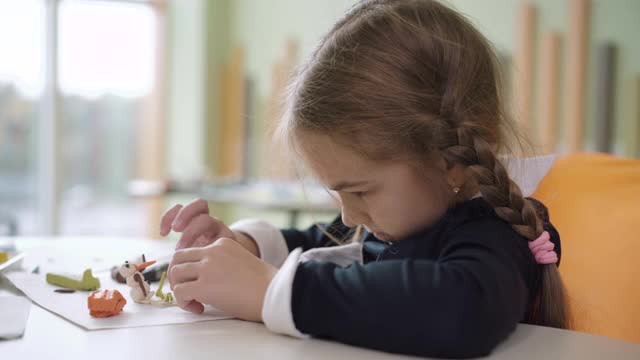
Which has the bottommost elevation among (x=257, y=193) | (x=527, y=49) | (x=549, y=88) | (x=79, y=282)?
(x=257, y=193)

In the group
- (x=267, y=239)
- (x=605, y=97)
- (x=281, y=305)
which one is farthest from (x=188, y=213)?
(x=605, y=97)

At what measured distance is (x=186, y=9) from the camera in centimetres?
437

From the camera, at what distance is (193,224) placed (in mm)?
812

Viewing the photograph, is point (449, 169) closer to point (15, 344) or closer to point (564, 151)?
point (15, 344)

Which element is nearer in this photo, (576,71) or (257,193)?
(576,71)

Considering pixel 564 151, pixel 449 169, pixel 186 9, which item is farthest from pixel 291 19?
pixel 449 169

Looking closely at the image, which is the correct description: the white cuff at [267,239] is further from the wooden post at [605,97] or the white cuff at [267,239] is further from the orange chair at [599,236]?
the wooden post at [605,97]

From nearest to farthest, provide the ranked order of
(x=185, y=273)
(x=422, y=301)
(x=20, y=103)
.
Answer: (x=422, y=301), (x=185, y=273), (x=20, y=103)

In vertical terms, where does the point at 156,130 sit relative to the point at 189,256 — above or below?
below

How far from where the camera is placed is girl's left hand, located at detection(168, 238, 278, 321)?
1.82ft

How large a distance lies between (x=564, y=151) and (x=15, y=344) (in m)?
2.20

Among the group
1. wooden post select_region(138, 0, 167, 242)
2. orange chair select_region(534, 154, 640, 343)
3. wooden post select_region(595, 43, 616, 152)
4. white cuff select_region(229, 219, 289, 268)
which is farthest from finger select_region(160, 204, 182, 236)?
wooden post select_region(138, 0, 167, 242)

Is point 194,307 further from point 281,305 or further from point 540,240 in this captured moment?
Answer: point 540,240

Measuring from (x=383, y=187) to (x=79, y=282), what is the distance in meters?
0.34
